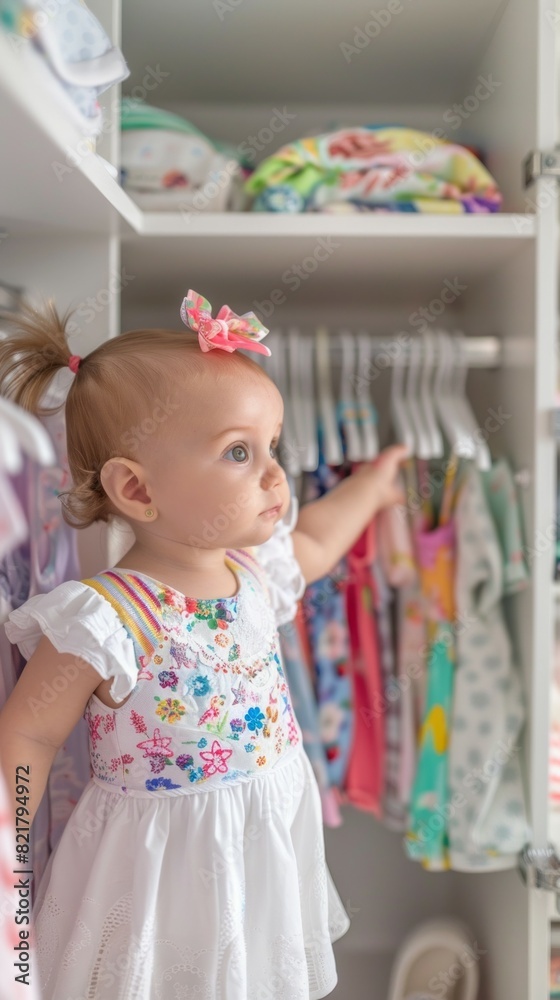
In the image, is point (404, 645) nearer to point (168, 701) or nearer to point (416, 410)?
point (416, 410)

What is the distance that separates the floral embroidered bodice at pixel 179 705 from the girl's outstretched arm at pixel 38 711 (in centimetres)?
5

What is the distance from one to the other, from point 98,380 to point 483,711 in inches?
28.2

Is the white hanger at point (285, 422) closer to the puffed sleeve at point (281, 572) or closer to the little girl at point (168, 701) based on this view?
the puffed sleeve at point (281, 572)

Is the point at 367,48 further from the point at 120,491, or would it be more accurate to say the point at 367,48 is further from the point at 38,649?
the point at 38,649

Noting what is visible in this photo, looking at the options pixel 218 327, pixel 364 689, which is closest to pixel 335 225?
pixel 218 327

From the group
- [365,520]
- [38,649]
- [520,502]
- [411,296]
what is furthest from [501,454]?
[38,649]

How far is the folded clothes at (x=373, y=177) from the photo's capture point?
1149 millimetres

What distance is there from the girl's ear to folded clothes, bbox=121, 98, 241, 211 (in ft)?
1.57

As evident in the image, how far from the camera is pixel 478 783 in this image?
3.79 ft

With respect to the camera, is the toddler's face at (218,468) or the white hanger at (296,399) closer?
the toddler's face at (218,468)

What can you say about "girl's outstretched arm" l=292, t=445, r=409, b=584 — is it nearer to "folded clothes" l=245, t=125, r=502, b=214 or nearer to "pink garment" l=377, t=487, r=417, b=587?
"pink garment" l=377, t=487, r=417, b=587

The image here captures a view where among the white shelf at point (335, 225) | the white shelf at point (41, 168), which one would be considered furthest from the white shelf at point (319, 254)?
the white shelf at point (41, 168)

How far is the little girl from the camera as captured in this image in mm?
806

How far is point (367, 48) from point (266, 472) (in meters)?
0.81
